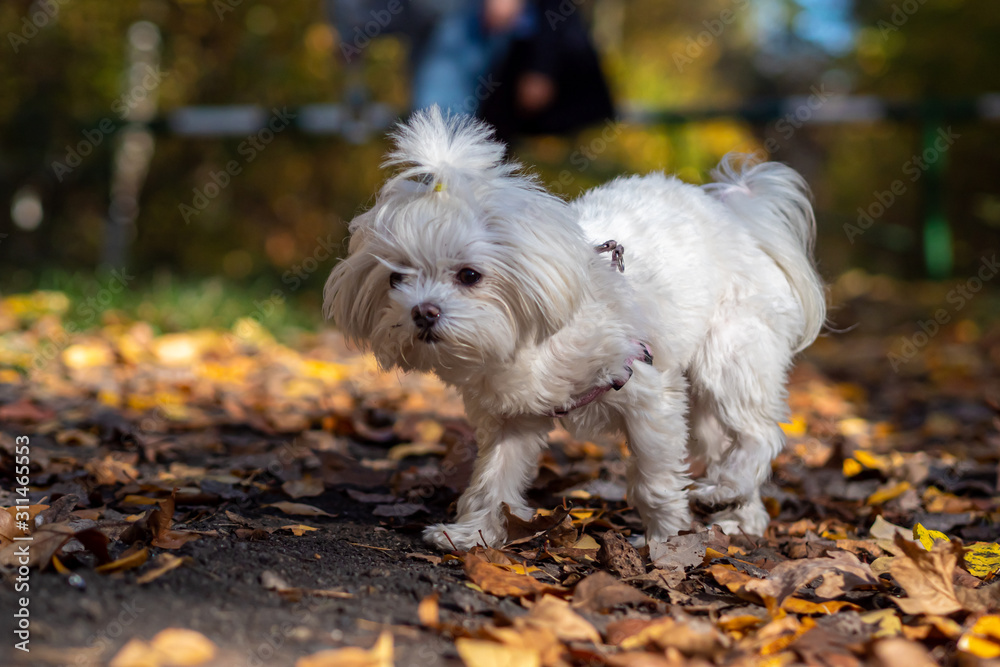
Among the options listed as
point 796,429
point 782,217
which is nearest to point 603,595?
point 782,217

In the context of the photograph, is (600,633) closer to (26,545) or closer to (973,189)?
(26,545)

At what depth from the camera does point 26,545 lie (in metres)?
2.14

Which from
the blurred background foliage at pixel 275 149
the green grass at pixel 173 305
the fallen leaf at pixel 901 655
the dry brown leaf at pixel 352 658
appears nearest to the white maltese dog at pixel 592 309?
the dry brown leaf at pixel 352 658

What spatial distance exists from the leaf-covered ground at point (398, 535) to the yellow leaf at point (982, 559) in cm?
1

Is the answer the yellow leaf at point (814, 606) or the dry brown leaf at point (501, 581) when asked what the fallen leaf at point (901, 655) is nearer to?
the yellow leaf at point (814, 606)

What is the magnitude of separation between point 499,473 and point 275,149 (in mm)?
8169

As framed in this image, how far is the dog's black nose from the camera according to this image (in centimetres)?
247

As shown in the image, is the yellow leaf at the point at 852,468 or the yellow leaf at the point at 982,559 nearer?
the yellow leaf at the point at 982,559

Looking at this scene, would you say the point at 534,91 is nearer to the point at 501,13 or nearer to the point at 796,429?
the point at 501,13

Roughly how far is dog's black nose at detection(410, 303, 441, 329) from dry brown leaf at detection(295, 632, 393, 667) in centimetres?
91

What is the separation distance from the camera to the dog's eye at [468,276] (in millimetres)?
2537

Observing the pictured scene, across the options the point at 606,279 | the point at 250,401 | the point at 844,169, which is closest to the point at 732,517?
the point at 606,279

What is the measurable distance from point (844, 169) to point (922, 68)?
2463 millimetres

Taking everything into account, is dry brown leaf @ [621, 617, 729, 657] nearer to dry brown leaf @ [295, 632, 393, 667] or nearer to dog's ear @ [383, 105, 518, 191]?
dry brown leaf @ [295, 632, 393, 667]
